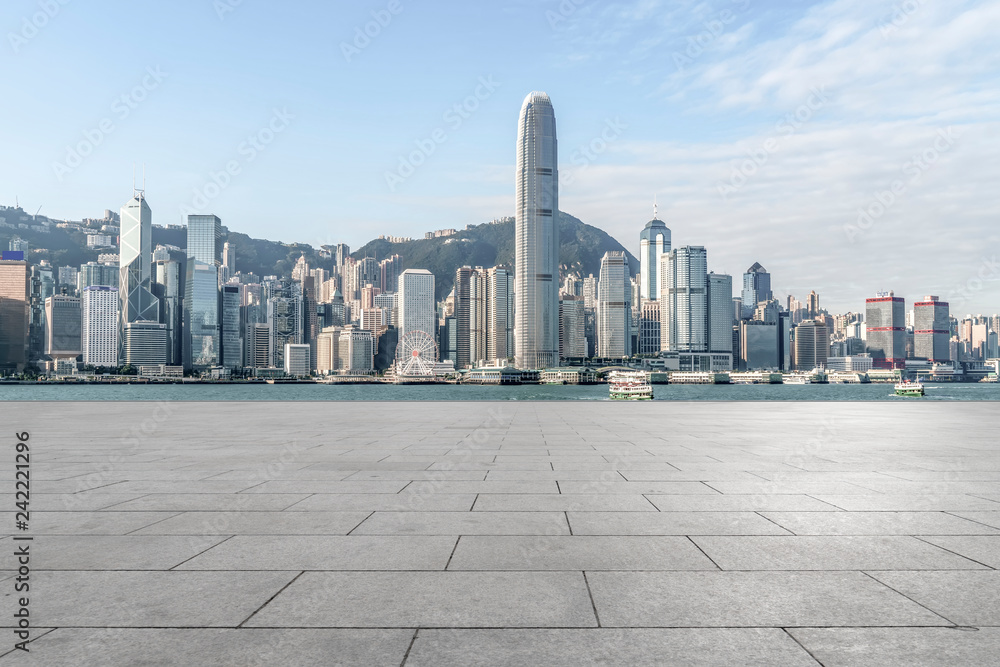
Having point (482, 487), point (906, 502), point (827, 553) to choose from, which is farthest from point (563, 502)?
point (906, 502)

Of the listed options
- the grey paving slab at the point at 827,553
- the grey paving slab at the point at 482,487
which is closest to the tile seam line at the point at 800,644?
the grey paving slab at the point at 827,553

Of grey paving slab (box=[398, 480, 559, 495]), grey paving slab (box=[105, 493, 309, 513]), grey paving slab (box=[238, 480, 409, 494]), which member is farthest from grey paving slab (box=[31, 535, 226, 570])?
grey paving slab (box=[398, 480, 559, 495])

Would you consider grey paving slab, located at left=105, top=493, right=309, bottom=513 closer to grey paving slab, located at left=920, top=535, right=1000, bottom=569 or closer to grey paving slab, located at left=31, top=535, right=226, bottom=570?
grey paving slab, located at left=31, top=535, right=226, bottom=570

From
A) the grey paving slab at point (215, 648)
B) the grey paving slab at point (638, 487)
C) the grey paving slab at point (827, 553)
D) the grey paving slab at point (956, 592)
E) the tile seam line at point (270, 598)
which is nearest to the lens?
the grey paving slab at point (215, 648)

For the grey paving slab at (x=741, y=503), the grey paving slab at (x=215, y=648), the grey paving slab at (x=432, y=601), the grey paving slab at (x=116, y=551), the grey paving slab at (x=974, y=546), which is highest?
the grey paving slab at (x=215, y=648)

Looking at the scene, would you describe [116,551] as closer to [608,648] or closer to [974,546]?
[608,648]

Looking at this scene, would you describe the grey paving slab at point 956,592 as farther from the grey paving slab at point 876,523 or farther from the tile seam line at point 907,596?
the grey paving slab at point 876,523

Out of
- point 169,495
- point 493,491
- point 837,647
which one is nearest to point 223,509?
point 169,495
